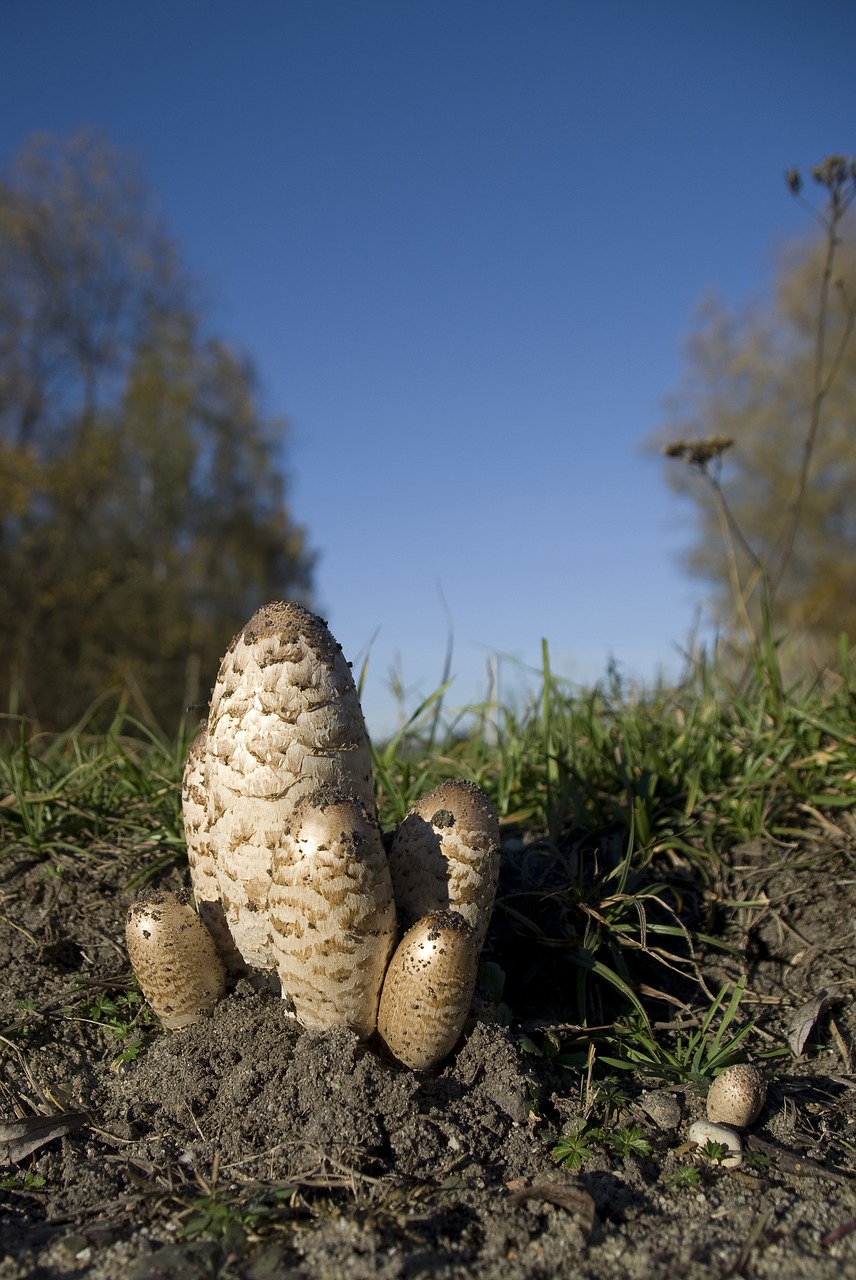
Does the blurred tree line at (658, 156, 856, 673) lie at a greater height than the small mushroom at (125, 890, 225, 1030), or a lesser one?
greater

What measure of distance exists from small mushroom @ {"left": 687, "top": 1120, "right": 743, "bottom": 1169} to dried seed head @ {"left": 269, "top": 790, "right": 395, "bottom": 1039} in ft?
3.03

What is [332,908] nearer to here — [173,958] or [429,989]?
[429,989]

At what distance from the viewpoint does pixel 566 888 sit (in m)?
3.26

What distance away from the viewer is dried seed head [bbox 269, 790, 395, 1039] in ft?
7.27

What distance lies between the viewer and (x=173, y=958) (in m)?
2.47

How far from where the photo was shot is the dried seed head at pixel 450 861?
2.48 metres

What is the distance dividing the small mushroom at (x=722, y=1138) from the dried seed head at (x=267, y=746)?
1.21 m

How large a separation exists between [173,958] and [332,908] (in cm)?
56

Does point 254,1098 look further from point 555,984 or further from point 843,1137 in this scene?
point 843,1137

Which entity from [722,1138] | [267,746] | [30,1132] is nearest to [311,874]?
[267,746]

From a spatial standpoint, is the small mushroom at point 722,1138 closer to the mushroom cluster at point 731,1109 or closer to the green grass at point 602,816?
the mushroom cluster at point 731,1109

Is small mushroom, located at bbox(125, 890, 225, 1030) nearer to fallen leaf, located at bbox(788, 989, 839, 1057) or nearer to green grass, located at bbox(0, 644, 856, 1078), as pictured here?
green grass, located at bbox(0, 644, 856, 1078)

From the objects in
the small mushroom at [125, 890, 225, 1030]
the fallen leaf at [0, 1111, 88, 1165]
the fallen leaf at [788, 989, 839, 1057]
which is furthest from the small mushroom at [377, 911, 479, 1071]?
the fallen leaf at [788, 989, 839, 1057]

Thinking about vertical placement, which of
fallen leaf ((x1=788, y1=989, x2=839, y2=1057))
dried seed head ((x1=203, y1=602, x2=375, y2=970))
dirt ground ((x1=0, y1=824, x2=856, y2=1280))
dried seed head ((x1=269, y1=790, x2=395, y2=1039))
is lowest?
dirt ground ((x1=0, y1=824, x2=856, y2=1280))
